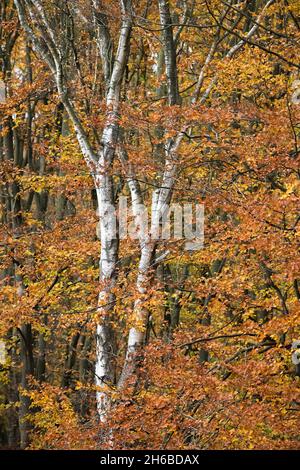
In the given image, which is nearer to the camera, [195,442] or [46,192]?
[195,442]

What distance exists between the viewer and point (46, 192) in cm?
1838

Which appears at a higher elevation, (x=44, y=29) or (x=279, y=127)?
(x=44, y=29)

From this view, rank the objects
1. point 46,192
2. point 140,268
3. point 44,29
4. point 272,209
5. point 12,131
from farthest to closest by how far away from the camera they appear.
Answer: point 46,192
point 12,131
point 44,29
point 140,268
point 272,209

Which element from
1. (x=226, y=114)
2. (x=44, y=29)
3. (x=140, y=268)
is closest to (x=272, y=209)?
(x=226, y=114)

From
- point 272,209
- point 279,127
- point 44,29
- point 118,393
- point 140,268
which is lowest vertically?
point 118,393

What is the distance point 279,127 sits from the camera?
1101 cm

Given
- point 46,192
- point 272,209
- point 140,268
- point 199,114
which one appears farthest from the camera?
point 46,192

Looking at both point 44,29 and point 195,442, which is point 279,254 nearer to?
point 195,442

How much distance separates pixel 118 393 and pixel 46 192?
30.8 feet
